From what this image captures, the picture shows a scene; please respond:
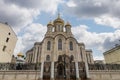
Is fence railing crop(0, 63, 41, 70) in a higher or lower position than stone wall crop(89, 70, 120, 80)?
higher

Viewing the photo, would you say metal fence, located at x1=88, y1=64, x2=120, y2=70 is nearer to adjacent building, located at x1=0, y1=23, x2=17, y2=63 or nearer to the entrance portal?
the entrance portal

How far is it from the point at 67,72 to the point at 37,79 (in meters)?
3.66

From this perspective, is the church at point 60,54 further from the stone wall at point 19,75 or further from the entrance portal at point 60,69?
the stone wall at point 19,75

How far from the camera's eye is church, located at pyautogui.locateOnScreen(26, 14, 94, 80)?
1496 cm

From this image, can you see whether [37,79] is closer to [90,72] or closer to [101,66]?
[90,72]

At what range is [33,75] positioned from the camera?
14.8 m

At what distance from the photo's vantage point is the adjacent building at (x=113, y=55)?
76.6 feet

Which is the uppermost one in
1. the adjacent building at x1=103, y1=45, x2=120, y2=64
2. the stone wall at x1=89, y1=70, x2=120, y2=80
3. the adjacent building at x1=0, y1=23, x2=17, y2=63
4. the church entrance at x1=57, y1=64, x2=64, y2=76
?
the adjacent building at x1=0, y1=23, x2=17, y2=63

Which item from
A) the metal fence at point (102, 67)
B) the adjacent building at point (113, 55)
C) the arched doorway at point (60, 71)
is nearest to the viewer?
the arched doorway at point (60, 71)

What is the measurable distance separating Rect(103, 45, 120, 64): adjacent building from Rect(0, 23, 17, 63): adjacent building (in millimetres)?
20349

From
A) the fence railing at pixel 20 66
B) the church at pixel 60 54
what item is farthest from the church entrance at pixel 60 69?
the fence railing at pixel 20 66

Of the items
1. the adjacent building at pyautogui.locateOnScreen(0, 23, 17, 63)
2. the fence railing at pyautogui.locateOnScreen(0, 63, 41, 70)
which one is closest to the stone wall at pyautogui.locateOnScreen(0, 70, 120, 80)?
the fence railing at pyautogui.locateOnScreen(0, 63, 41, 70)

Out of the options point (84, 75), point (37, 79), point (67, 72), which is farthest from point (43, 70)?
point (84, 75)

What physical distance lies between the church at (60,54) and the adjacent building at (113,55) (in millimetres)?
4907
